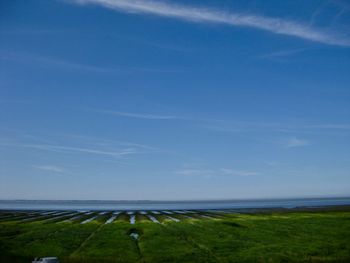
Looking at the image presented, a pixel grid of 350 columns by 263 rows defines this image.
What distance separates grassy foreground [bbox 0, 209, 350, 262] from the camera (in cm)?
3859

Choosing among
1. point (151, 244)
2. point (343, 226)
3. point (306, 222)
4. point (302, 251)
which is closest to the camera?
point (302, 251)

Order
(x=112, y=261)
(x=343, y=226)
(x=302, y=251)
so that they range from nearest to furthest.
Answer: (x=112, y=261) < (x=302, y=251) < (x=343, y=226)

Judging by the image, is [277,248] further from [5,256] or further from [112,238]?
[5,256]

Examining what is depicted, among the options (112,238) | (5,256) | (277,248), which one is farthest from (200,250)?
(5,256)

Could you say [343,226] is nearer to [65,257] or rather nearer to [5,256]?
[65,257]

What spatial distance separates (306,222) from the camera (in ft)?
198

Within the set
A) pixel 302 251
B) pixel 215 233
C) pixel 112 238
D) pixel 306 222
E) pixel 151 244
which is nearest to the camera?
pixel 302 251

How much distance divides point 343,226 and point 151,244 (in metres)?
28.4

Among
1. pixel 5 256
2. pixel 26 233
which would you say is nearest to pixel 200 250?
pixel 5 256

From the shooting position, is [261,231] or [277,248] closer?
[277,248]

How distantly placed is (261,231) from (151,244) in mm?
15876

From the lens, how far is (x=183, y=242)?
44.7 meters

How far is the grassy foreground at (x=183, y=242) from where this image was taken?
38.6m

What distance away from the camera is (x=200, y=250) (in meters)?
40.9
